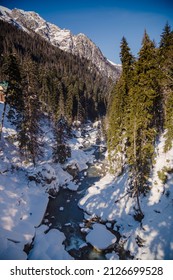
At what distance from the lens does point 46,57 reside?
97.7 meters

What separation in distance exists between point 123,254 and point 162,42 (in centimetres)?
3193

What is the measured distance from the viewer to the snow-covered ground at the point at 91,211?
12.5 m

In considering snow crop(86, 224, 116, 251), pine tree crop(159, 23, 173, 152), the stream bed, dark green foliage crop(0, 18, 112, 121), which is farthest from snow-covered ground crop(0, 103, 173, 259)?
dark green foliage crop(0, 18, 112, 121)

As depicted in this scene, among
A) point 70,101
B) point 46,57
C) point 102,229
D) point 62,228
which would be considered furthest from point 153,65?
point 46,57

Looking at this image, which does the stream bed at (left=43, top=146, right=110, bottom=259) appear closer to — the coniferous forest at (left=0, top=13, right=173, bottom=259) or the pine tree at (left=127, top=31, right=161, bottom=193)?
the coniferous forest at (left=0, top=13, right=173, bottom=259)

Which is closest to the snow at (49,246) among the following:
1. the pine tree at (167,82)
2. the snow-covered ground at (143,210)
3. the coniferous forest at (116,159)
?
the coniferous forest at (116,159)

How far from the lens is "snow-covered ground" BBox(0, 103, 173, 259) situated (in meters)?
12.5

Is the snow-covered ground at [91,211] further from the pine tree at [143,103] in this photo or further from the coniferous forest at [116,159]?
the pine tree at [143,103]

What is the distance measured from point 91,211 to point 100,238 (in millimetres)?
3974

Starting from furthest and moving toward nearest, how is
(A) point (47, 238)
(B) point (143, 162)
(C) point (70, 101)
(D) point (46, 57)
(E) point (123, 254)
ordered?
(D) point (46, 57) → (C) point (70, 101) → (B) point (143, 162) → (A) point (47, 238) → (E) point (123, 254)

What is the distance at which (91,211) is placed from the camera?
60.6ft

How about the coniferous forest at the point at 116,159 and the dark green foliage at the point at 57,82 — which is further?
the dark green foliage at the point at 57,82

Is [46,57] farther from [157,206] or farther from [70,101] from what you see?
[157,206]

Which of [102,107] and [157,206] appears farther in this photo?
[102,107]
